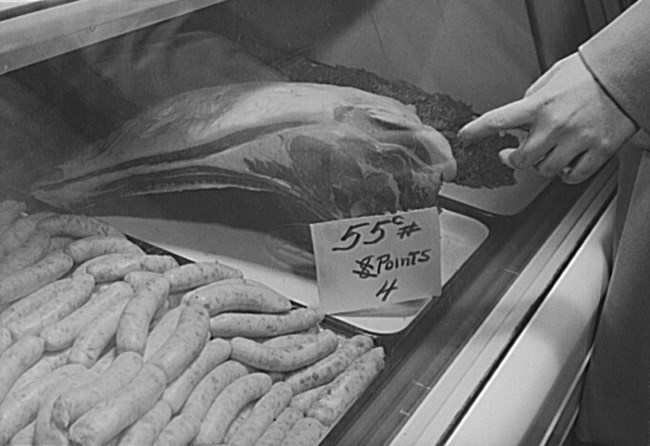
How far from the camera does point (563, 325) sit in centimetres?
133

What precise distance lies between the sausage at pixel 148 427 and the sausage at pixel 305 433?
6.2 inches

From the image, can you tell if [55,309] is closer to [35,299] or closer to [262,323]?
[35,299]

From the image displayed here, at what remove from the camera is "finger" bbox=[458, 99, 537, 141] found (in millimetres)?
1114

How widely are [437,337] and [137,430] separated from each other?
1.76 ft

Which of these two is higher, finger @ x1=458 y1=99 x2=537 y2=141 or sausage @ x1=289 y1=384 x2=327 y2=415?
finger @ x1=458 y1=99 x2=537 y2=141

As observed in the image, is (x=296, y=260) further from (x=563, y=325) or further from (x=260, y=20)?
(x=563, y=325)

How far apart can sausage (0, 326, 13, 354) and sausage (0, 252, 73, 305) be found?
48 mm

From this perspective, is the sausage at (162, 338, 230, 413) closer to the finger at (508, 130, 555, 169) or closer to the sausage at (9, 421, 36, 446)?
the sausage at (9, 421, 36, 446)

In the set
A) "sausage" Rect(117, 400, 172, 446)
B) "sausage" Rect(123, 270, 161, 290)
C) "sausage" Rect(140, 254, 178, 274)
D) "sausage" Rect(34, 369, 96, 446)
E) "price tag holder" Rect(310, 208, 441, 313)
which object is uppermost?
"price tag holder" Rect(310, 208, 441, 313)

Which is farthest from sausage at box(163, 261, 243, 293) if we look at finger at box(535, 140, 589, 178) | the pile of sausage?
finger at box(535, 140, 589, 178)

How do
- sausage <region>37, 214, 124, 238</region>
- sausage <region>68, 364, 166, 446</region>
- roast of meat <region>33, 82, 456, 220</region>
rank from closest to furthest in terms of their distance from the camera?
sausage <region>68, 364, 166, 446</region>, sausage <region>37, 214, 124, 238</region>, roast of meat <region>33, 82, 456, 220</region>

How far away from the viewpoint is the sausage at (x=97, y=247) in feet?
3.43

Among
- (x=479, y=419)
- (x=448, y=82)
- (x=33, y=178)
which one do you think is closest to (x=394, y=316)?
(x=479, y=419)

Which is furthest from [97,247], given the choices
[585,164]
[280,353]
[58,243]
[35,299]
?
[585,164]
